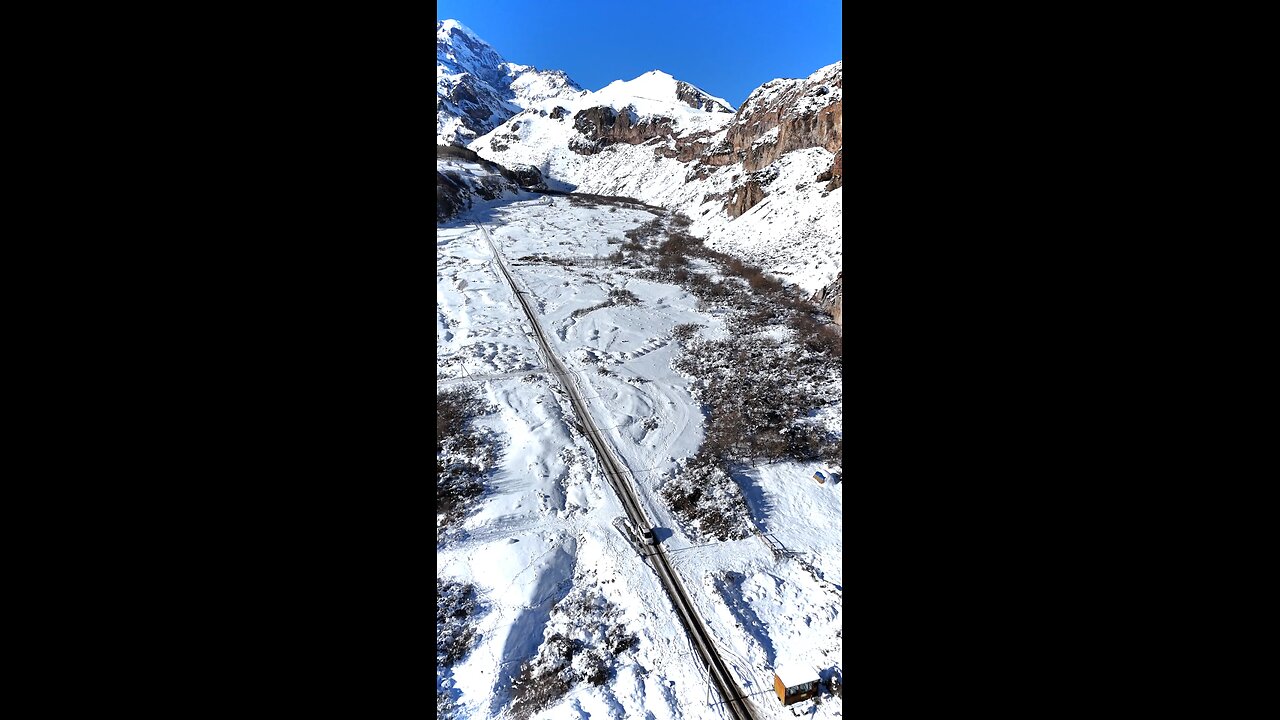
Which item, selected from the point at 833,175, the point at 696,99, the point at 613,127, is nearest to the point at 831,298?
the point at 833,175

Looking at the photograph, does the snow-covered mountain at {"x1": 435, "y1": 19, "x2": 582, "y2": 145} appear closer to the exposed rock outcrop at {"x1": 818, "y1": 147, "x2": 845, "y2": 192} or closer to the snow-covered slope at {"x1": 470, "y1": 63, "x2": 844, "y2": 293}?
the snow-covered slope at {"x1": 470, "y1": 63, "x2": 844, "y2": 293}

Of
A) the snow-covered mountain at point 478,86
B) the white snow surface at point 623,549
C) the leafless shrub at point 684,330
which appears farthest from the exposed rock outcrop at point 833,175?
the snow-covered mountain at point 478,86

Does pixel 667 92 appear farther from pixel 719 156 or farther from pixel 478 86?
pixel 478 86

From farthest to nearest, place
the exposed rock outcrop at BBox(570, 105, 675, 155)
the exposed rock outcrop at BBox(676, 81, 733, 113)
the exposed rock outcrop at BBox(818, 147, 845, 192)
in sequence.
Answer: the exposed rock outcrop at BBox(676, 81, 733, 113) < the exposed rock outcrop at BBox(570, 105, 675, 155) < the exposed rock outcrop at BBox(818, 147, 845, 192)

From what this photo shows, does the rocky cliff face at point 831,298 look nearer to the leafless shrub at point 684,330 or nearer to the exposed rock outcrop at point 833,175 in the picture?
the leafless shrub at point 684,330

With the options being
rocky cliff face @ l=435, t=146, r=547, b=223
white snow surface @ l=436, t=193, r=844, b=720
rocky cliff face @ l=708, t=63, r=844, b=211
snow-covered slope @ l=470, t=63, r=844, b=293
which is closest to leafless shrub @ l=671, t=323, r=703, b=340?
white snow surface @ l=436, t=193, r=844, b=720
